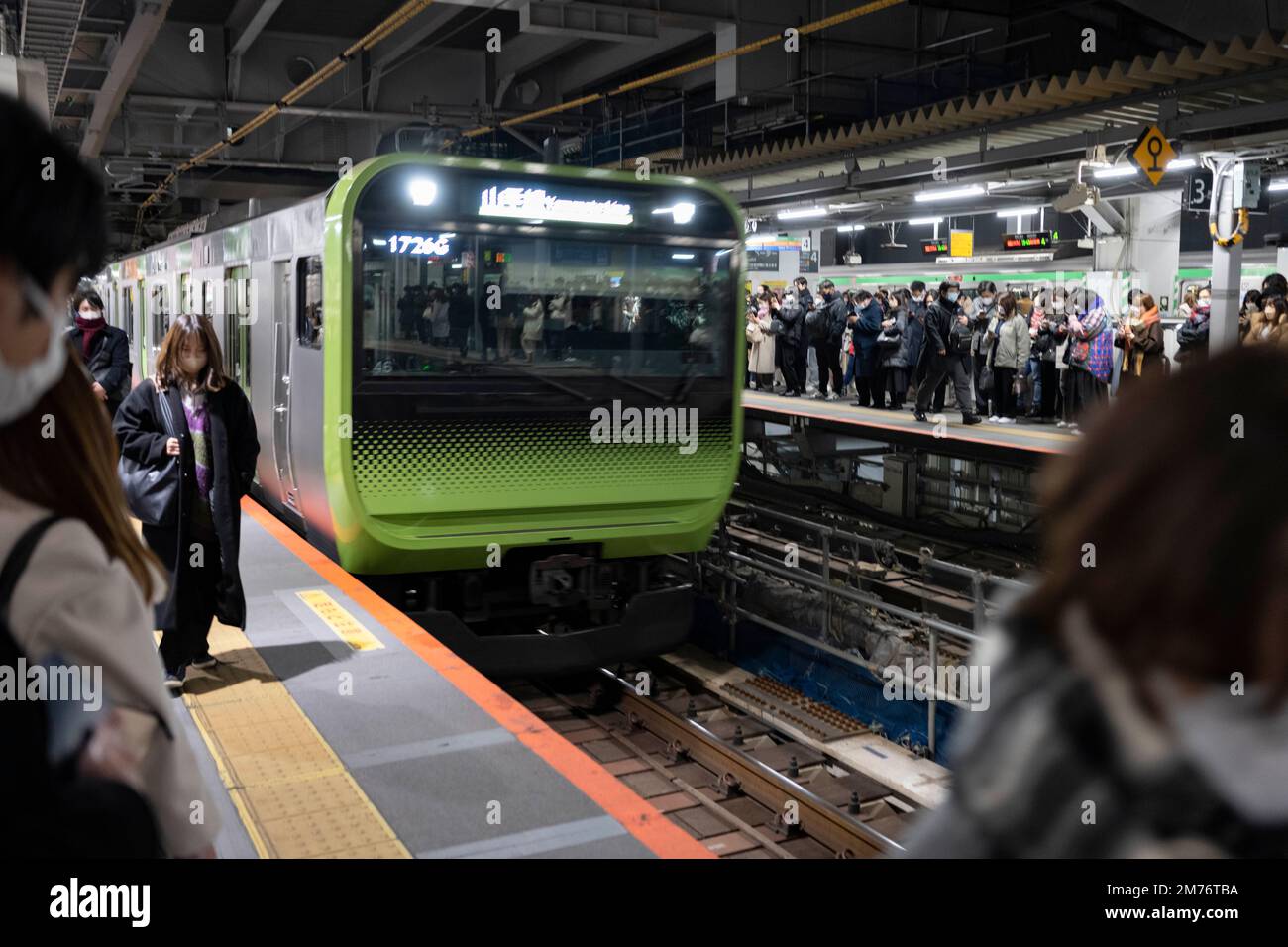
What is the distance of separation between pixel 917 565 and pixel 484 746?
8.20 meters

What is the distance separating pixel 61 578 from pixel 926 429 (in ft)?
47.5

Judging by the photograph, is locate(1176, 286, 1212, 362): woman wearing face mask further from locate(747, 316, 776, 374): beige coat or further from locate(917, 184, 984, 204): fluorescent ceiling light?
locate(747, 316, 776, 374): beige coat

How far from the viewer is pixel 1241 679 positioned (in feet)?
3.49

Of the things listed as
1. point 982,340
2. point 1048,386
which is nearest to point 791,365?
point 982,340

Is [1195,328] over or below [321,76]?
below

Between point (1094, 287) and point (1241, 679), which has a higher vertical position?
point (1094, 287)

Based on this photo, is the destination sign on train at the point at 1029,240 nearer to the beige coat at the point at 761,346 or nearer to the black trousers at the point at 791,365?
the beige coat at the point at 761,346

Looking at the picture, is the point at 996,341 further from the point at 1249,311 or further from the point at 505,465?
the point at 505,465

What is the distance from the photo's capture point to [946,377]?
16266 mm

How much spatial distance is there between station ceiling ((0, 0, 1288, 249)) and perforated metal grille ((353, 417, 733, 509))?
8.39 feet

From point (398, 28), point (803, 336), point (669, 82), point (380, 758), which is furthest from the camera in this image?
point (669, 82)

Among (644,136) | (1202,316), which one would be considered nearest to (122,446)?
(1202,316)

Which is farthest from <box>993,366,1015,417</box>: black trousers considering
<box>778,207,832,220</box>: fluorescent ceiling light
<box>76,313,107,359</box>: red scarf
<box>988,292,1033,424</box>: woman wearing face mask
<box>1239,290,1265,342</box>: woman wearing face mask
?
<box>76,313,107,359</box>: red scarf
